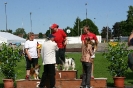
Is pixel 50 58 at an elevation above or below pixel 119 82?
above

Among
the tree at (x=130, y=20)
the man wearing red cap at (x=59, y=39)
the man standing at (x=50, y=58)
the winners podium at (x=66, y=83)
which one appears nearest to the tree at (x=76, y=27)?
the tree at (x=130, y=20)

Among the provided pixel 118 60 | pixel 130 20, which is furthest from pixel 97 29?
pixel 118 60

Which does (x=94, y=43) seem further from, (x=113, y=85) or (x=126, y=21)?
(x=126, y=21)

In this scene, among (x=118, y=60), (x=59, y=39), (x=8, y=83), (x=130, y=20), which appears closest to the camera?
(x=8, y=83)

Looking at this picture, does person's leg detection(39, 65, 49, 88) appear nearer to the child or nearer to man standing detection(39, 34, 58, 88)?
man standing detection(39, 34, 58, 88)

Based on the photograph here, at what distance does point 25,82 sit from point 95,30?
10148cm

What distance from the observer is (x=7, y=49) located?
448 inches

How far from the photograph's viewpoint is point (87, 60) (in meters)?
10.2

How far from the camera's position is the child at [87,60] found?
10148mm

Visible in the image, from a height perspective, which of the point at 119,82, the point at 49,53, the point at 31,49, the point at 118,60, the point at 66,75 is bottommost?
the point at 119,82

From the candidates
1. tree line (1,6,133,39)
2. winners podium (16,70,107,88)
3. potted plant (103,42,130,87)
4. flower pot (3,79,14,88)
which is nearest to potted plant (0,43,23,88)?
flower pot (3,79,14,88)

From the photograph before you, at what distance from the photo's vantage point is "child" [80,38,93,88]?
10.1 metres

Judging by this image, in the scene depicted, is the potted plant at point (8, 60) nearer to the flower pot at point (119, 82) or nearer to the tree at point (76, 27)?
the flower pot at point (119, 82)

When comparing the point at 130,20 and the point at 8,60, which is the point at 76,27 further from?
the point at 8,60
